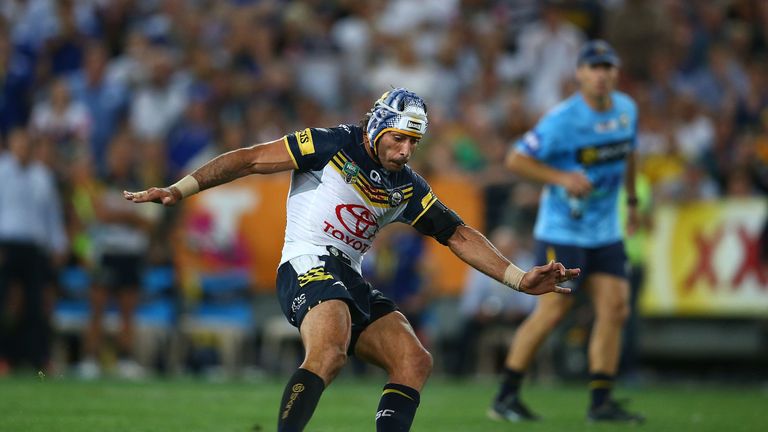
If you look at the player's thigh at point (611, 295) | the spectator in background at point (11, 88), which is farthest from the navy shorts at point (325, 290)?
the spectator in background at point (11, 88)

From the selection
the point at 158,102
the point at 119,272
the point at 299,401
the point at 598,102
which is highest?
the point at 158,102

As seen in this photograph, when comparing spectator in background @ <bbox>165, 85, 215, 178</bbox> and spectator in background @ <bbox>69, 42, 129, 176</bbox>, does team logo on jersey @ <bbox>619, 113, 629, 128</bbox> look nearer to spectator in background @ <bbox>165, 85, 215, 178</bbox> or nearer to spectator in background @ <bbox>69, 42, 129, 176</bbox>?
spectator in background @ <bbox>165, 85, 215, 178</bbox>

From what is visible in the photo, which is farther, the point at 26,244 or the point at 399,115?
the point at 26,244

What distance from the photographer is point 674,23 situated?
20.8 meters

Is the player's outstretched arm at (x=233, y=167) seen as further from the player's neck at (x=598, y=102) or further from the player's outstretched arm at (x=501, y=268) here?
the player's neck at (x=598, y=102)

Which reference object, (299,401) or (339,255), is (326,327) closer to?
(299,401)

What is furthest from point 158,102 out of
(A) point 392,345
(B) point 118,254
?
(A) point 392,345

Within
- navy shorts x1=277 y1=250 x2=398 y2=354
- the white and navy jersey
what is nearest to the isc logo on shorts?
navy shorts x1=277 y1=250 x2=398 y2=354

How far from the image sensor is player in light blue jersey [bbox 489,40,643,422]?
10836mm

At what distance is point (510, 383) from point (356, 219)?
364 cm

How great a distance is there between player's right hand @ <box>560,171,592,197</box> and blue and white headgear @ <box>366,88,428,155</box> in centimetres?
315

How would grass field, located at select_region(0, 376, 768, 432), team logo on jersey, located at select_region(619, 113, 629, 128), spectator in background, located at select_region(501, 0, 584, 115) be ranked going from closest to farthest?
grass field, located at select_region(0, 376, 768, 432)
team logo on jersey, located at select_region(619, 113, 629, 128)
spectator in background, located at select_region(501, 0, 584, 115)

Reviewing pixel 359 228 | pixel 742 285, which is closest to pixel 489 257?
pixel 359 228

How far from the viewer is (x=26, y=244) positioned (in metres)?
16.4
